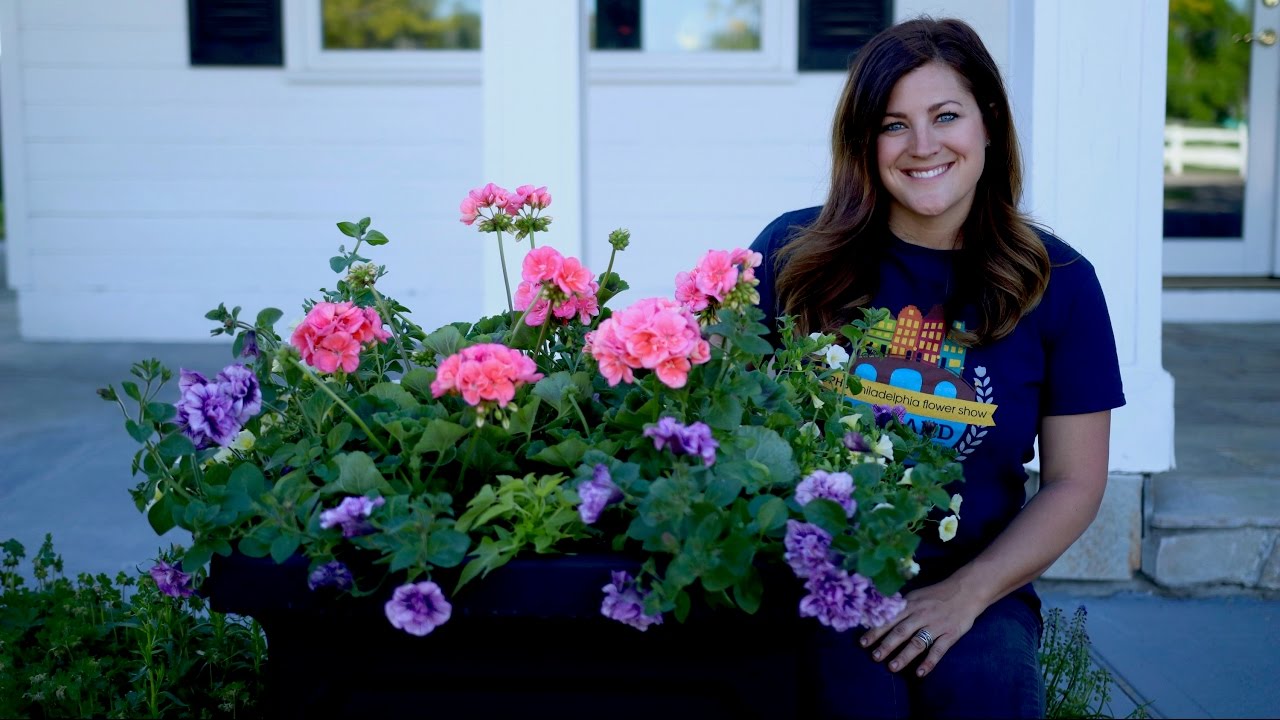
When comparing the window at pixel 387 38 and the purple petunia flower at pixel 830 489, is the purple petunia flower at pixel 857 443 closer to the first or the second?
the purple petunia flower at pixel 830 489

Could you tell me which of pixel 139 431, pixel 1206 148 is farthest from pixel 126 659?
pixel 1206 148

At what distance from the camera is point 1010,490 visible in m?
1.84

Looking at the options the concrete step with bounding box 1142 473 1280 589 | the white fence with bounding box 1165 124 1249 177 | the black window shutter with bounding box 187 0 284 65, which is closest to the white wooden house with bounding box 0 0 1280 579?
the black window shutter with bounding box 187 0 284 65

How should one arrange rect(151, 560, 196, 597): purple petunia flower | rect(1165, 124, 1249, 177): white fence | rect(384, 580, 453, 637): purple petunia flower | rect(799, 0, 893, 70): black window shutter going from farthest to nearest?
rect(1165, 124, 1249, 177): white fence → rect(799, 0, 893, 70): black window shutter → rect(151, 560, 196, 597): purple petunia flower → rect(384, 580, 453, 637): purple petunia flower

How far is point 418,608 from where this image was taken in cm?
107

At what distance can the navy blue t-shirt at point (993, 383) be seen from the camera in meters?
1.78

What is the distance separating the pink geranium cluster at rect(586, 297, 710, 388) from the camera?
1124 millimetres

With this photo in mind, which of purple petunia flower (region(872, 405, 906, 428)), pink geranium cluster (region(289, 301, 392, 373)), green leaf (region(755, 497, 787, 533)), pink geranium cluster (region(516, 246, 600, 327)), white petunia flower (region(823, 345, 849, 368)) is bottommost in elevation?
green leaf (region(755, 497, 787, 533))

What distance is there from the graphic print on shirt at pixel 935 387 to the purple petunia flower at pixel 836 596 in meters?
0.69

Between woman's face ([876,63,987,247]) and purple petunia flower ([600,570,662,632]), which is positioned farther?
woman's face ([876,63,987,247])

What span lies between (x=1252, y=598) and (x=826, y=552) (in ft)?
7.98

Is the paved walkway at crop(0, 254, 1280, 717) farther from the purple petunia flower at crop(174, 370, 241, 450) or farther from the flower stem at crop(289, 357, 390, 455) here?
the purple petunia flower at crop(174, 370, 241, 450)

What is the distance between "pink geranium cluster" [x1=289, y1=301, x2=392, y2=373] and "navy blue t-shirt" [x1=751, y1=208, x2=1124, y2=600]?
0.78 metres

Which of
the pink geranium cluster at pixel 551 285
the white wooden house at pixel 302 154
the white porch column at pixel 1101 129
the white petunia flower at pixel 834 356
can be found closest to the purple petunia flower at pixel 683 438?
the pink geranium cluster at pixel 551 285
